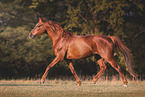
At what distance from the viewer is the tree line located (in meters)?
18.2

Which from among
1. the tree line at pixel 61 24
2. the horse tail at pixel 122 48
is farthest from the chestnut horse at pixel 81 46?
the tree line at pixel 61 24

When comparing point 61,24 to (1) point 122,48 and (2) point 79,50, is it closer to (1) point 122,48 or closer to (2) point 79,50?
(2) point 79,50

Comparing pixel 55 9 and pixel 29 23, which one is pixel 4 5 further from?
pixel 55 9

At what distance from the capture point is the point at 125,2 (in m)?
18.1

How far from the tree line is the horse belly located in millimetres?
6414

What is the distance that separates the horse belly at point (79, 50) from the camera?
11125 millimetres

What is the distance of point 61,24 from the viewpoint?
2169 cm

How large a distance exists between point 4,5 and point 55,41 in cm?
1174

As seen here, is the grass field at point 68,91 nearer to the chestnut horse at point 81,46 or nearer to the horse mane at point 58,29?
the chestnut horse at point 81,46

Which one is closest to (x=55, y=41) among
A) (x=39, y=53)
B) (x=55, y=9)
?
(x=39, y=53)

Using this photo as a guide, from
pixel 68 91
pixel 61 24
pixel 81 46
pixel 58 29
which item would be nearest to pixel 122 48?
pixel 81 46

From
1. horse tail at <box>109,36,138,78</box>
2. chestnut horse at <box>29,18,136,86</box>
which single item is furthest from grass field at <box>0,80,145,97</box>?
horse tail at <box>109,36,138,78</box>

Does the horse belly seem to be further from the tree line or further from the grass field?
the tree line

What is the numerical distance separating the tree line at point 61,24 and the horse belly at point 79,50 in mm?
6414
